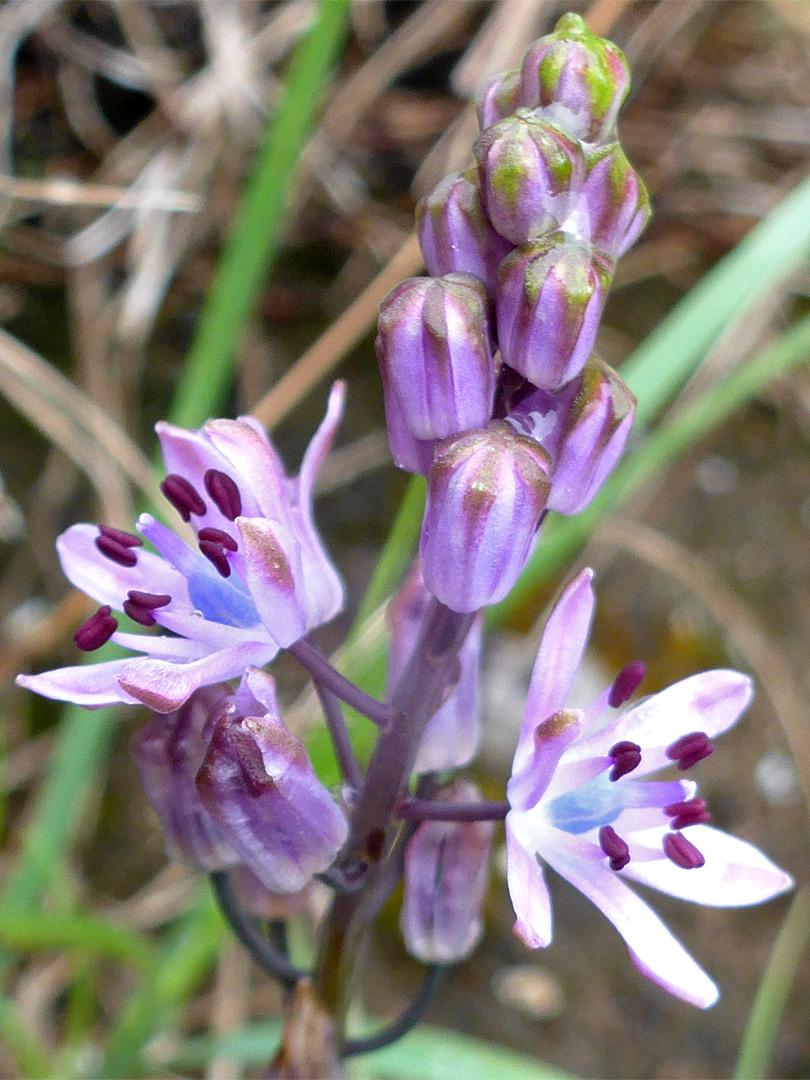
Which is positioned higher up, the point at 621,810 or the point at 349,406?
the point at 621,810

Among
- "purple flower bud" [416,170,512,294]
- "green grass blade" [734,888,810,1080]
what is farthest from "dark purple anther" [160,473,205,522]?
"green grass blade" [734,888,810,1080]

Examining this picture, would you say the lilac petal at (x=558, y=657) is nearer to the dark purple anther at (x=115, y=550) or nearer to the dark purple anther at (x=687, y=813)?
the dark purple anther at (x=687, y=813)

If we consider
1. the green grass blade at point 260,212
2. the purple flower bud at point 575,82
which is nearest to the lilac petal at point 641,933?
the purple flower bud at point 575,82

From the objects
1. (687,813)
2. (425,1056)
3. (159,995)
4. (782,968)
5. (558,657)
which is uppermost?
(558,657)

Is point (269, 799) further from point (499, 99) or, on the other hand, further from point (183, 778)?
point (499, 99)

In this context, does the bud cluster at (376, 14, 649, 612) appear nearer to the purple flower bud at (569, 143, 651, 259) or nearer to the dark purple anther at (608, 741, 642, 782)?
the purple flower bud at (569, 143, 651, 259)

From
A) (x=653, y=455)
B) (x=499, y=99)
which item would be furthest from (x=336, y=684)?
(x=653, y=455)
